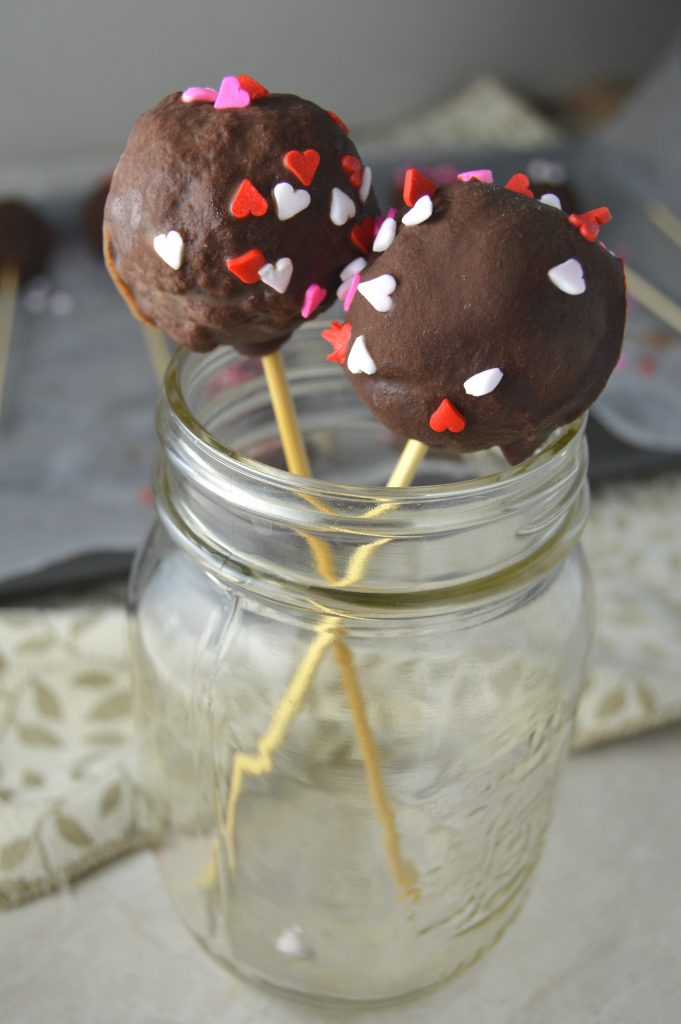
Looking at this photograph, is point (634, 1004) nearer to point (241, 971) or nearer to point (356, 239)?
point (241, 971)

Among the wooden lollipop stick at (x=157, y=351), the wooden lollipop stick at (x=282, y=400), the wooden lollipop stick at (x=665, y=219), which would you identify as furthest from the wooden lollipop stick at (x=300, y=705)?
the wooden lollipop stick at (x=665, y=219)

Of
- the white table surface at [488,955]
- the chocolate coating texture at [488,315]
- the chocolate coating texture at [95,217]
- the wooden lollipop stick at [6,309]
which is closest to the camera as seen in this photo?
the chocolate coating texture at [488,315]

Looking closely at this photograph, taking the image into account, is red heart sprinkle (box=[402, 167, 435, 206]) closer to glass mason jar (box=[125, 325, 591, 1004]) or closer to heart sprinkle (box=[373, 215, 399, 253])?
heart sprinkle (box=[373, 215, 399, 253])

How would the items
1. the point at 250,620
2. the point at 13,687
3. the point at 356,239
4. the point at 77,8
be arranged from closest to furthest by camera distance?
the point at 356,239, the point at 250,620, the point at 13,687, the point at 77,8

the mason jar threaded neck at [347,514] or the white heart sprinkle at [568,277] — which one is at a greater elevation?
the white heart sprinkle at [568,277]

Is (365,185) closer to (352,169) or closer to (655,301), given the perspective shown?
(352,169)

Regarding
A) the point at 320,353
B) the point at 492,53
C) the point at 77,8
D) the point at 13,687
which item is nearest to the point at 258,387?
the point at 320,353

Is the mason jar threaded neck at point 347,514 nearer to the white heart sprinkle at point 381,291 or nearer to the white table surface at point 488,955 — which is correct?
the white heart sprinkle at point 381,291

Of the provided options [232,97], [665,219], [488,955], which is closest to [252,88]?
[232,97]
